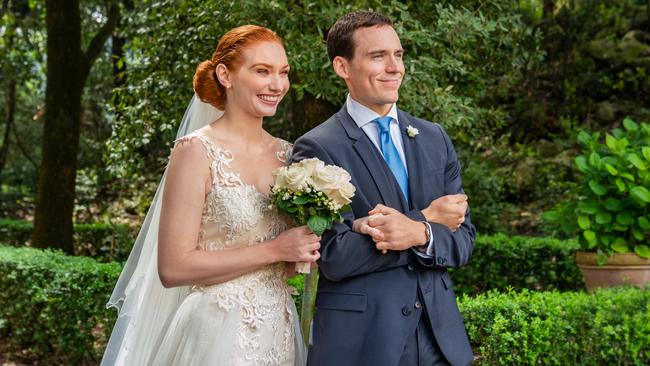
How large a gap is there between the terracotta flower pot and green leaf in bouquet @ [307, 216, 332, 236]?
4.07 metres

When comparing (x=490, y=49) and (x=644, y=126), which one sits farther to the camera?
(x=490, y=49)

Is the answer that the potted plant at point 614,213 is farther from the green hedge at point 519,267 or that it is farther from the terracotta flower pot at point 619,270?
the green hedge at point 519,267

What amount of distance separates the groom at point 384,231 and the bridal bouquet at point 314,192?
0.09 metres

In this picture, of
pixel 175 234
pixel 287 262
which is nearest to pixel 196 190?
pixel 175 234

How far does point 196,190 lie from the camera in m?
3.13

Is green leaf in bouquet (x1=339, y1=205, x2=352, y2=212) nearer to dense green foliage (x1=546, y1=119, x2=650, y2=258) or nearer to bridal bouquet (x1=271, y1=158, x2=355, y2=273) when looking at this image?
bridal bouquet (x1=271, y1=158, x2=355, y2=273)

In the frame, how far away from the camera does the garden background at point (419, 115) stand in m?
5.36

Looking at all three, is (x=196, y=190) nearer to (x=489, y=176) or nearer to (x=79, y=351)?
(x=79, y=351)

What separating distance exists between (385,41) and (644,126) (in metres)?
3.95

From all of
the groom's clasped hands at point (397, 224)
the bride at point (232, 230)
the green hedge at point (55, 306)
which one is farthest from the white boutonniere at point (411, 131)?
the green hedge at point (55, 306)

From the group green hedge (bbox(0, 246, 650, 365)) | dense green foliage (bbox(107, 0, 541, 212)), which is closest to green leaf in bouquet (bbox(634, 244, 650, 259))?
green hedge (bbox(0, 246, 650, 365))

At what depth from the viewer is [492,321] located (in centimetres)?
489

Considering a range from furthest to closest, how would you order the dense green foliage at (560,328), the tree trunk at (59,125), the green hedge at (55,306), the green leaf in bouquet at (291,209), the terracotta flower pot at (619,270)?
the tree trunk at (59,125), the green hedge at (55,306), the terracotta flower pot at (619,270), the dense green foliage at (560,328), the green leaf in bouquet at (291,209)

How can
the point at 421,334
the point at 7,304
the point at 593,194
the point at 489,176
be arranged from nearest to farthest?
the point at 421,334, the point at 593,194, the point at 7,304, the point at 489,176
